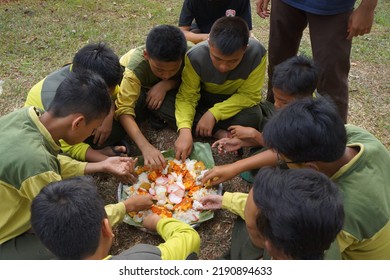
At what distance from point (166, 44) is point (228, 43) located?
458 millimetres

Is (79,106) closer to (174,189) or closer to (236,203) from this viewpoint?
(174,189)

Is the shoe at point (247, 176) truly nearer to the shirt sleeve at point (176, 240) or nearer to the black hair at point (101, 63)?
the shirt sleeve at point (176, 240)

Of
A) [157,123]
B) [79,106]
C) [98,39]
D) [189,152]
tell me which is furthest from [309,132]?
[98,39]

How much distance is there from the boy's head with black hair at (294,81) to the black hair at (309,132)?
716 millimetres

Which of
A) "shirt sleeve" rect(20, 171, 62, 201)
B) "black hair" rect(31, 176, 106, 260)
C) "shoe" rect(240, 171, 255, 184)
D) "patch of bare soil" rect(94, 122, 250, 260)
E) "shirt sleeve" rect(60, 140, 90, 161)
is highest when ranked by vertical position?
"black hair" rect(31, 176, 106, 260)

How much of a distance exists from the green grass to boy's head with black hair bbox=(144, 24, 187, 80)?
61.4 inches

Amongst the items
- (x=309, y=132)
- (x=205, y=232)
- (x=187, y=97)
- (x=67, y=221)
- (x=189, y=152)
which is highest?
(x=309, y=132)

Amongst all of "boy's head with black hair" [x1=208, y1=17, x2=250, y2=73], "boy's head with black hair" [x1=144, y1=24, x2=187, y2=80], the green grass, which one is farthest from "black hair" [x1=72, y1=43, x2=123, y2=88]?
the green grass

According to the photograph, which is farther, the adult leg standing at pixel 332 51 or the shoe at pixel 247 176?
the shoe at pixel 247 176

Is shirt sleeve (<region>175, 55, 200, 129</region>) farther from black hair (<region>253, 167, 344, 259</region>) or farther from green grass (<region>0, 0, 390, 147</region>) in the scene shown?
black hair (<region>253, 167, 344, 259</region>)

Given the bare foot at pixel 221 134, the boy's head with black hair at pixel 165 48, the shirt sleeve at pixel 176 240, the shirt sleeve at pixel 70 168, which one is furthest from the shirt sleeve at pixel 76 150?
the bare foot at pixel 221 134

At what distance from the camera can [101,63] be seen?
2.86 m

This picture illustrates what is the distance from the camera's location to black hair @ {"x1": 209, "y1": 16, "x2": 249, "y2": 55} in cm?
294

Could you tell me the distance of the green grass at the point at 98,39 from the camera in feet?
13.4
